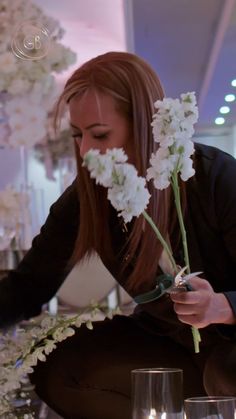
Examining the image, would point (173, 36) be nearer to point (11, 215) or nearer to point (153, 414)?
point (11, 215)

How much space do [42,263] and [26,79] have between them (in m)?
0.51

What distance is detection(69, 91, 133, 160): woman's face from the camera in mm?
993

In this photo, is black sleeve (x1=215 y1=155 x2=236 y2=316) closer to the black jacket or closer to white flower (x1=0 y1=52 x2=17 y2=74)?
the black jacket

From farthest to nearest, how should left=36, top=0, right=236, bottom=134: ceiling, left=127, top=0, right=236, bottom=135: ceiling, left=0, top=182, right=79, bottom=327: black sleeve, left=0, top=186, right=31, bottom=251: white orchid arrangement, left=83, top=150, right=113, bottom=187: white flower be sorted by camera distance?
left=127, top=0, right=236, bottom=135: ceiling
left=36, top=0, right=236, bottom=134: ceiling
left=0, top=186, right=31, bottom=251: white orchid arrangement
left=0, top=182, right=79, bottom=327: black sleeve
left=83, top=150, right=113, bottom=187: white flower

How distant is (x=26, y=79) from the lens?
5.03 ft

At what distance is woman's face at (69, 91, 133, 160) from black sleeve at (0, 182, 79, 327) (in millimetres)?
174

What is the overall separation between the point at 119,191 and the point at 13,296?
548 millimetres

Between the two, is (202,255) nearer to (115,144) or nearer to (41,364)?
(115,144)

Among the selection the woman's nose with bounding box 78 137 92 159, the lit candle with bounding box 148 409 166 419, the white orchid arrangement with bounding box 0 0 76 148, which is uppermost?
the white orchid arrangement with bounding box 0 0 76 148

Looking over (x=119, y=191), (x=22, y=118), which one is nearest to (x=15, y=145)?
(x=22, y=118)

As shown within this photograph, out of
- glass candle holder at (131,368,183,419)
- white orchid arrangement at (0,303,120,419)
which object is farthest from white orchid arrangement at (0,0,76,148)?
glass candle holder at (131,368,183,419)

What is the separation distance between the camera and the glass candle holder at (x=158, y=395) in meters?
0.79

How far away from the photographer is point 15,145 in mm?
1499

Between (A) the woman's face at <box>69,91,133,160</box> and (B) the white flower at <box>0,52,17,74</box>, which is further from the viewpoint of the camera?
(B) the white flower at <box>0,52,17,74</box>
